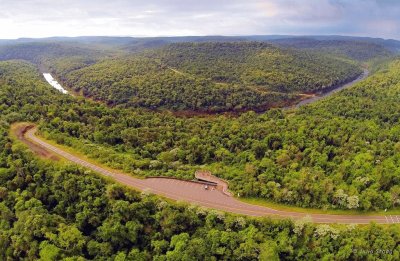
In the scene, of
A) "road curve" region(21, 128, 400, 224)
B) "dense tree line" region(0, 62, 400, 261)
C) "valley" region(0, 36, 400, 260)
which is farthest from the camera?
"road curve" region(21, 128, 400, 224)

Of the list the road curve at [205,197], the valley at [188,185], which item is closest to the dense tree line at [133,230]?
the valley at [188,185]

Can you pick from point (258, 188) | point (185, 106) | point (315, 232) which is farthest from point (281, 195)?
point (185, 106)

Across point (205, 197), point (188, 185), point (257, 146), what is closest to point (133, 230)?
point (205, 197)

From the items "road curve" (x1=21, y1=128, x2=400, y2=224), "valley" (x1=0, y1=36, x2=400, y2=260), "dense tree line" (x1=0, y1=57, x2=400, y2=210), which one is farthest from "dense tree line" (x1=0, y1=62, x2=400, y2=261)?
"dense tree line" (x1=0, y1=57, x2=400, y2=210)

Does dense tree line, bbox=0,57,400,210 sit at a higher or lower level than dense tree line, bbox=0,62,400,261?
higher

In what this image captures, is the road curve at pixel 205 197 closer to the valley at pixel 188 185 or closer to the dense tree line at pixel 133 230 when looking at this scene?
the valley at pixel 188 185

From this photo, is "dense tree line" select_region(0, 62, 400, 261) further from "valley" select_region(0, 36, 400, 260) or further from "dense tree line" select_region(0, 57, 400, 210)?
"dense tree line" select_region(0, 57, 400, 210)

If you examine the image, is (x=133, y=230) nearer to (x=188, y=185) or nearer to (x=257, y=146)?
(x=188, y=185)

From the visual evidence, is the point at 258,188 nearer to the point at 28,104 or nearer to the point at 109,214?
the point at 109,214
